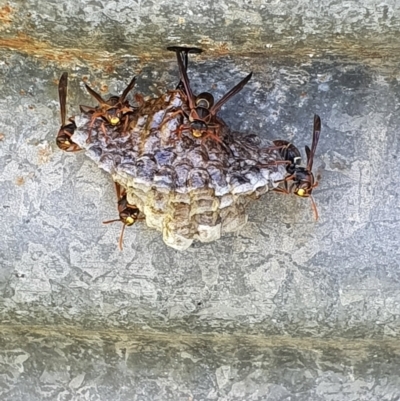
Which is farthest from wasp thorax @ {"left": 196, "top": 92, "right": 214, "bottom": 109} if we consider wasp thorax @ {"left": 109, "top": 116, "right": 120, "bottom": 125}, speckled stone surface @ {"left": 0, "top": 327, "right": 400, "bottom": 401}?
speckled stone surface @ {"left": 0, "top": 327, "right": 400, "bottom": 401}

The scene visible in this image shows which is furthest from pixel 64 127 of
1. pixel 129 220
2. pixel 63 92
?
pixel 129 220

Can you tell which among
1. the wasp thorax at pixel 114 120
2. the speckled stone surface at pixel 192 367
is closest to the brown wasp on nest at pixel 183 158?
the wasp thorax at pixel 114 120

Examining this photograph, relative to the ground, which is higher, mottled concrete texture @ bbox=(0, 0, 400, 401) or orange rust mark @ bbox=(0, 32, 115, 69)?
orange rust mark @ bbox=(0, 32, 115, 69)

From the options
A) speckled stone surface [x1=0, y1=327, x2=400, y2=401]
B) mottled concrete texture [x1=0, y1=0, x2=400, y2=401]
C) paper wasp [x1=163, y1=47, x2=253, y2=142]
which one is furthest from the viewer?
speckled stone surface [x1=0, y1=327, x2=400, y2=401]

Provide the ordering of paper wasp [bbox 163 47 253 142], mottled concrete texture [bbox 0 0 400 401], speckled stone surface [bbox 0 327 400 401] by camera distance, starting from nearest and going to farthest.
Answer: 1. paper wasp [bbox 163 47 253 142]
2. mottled concrete texture [bbox 0 0 400 401]
3. speckled stone surface [bbox 0 327 400 401]

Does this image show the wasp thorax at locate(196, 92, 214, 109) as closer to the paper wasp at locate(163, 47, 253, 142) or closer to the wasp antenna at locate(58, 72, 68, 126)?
the paper wasp at locate(163, 47, 253, 142)

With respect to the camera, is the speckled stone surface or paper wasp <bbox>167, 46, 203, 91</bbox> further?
the speckled stone surface

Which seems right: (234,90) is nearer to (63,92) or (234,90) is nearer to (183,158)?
(183,158)
